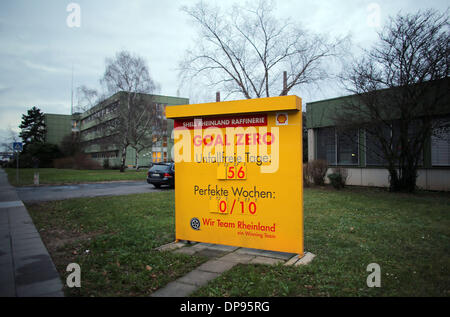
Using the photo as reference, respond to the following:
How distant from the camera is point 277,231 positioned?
468cm

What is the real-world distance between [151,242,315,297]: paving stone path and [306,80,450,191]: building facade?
1046 centimetres

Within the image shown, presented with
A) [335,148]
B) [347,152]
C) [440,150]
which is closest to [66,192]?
[335,148]

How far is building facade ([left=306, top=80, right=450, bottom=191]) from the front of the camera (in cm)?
1388

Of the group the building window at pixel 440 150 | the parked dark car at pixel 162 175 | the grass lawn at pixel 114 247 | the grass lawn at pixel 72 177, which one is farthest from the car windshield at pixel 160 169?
the building window at pixel 440 150

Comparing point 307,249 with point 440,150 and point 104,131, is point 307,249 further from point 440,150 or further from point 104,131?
point 104,131

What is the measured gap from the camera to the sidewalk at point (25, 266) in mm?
3576

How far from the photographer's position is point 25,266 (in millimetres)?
4402

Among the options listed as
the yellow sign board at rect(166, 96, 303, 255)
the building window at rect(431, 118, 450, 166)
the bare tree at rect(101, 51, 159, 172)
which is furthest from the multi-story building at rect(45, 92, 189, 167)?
the yellow sign board at rect(166, 96, 303, 255)

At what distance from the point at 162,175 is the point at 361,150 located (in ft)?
37.1

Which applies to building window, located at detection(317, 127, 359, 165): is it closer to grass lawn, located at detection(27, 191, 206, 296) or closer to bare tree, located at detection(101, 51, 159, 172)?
grass lawn, located at detection(27, 191, 206, 296)

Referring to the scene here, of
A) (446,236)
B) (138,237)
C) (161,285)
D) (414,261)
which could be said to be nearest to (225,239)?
(161,285)
